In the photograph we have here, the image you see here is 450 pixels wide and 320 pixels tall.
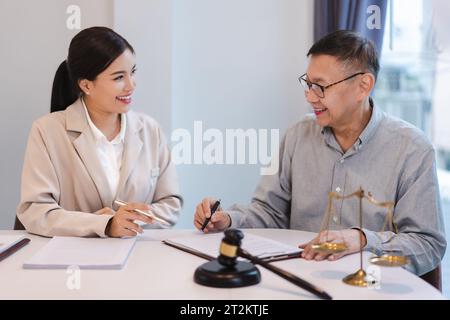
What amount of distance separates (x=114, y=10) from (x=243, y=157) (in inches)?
38.6

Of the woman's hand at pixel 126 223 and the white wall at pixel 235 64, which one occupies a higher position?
the white wall at pixel 235 64

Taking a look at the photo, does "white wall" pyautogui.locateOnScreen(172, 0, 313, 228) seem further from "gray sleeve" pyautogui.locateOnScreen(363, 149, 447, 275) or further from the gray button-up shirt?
"gray sleeve" pyautogui.locateOnScreen(363, 149, 447, 275)

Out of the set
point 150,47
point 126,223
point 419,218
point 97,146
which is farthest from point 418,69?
point 126,223

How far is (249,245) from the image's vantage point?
1.70 m

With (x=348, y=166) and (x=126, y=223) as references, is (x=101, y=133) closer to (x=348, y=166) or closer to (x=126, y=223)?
(x=126, y=223)

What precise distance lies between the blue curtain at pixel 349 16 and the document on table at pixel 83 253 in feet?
5.58

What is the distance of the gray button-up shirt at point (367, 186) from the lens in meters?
1.84

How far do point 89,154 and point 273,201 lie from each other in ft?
2.28

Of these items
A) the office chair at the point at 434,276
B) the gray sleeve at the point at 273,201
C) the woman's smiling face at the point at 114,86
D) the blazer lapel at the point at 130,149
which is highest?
the woman's smiling face at the point at 114,86

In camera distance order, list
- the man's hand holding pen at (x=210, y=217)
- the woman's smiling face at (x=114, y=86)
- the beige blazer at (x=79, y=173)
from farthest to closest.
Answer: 1. the woman's smiling face at (x=114, y=86)
2. the beige blazer at (x=79, y=173)
3. the man's hand holding pen at (x=210, y=217)

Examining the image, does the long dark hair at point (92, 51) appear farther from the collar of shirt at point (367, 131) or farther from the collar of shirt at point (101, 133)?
the collar of shirt at point (367, 131)

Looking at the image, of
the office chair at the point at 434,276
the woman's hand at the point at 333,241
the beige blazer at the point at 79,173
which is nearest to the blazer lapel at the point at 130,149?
the beige blazer at the point at 79,173
